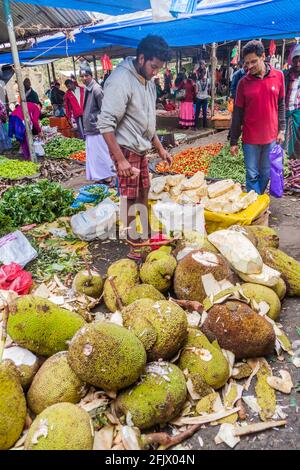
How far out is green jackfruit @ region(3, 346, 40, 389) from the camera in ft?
6.84

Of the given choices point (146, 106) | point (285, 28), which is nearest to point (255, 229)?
point (146, 106)

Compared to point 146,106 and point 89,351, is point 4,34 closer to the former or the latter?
point 146,106

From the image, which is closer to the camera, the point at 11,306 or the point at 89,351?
the point at 89,351

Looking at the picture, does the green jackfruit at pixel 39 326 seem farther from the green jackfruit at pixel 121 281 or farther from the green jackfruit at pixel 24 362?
the green jackfruit at pixel 121 281

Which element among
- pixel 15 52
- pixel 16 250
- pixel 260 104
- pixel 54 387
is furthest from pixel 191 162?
pixel 54 387

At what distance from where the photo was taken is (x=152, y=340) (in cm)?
208

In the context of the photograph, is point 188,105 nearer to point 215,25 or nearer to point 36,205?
point 215,25

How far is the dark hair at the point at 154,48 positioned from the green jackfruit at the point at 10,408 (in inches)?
102

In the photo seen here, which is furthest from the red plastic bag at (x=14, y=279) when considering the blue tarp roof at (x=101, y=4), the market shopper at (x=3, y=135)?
the market shopper at (x=3, y=135)

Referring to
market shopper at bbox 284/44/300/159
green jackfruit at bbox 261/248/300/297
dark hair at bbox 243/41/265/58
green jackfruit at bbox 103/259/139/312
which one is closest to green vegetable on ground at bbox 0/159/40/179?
dark hair at bbox 243/41/265/58

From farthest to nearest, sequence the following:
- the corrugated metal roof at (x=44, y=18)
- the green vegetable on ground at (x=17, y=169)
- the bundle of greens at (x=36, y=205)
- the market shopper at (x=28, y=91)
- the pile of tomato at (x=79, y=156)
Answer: the market shopper at (x=28, y=91) → the pile of tomato at (x=79, y=156) → the corrugated metal roof at (x=44, y=18) → the green vegetable on ground at (x=17, y=169) → the bundle of greens at (x=36, y=205)

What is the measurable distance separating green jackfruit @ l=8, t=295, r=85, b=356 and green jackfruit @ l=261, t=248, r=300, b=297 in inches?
64.7

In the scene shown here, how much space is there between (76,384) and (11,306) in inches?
22.8

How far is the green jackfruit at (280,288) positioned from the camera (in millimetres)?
2818
